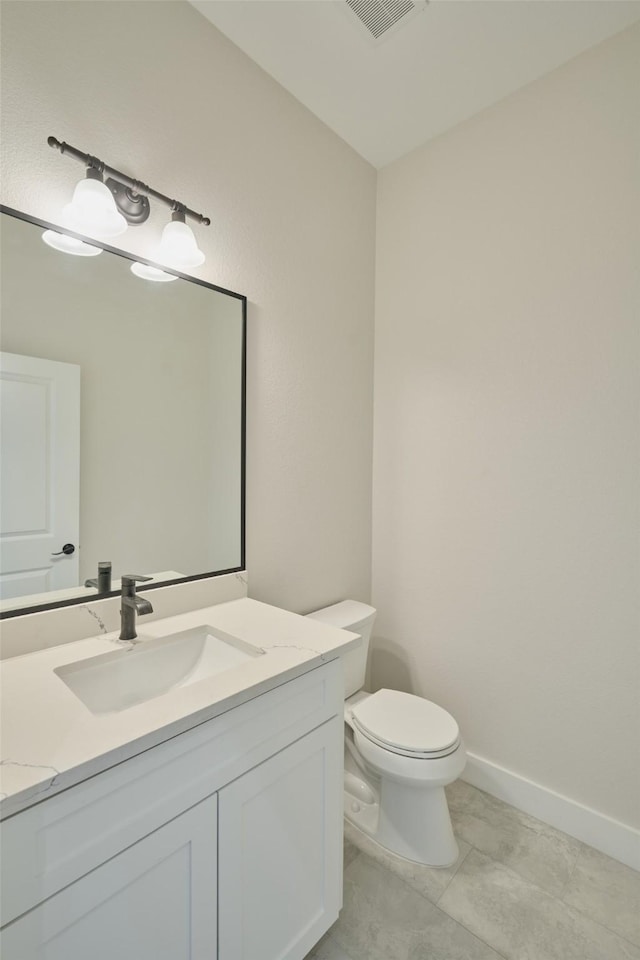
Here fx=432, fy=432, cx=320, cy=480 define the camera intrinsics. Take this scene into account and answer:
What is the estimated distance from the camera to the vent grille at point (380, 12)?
137 cm

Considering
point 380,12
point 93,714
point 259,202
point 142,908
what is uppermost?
point 380,12

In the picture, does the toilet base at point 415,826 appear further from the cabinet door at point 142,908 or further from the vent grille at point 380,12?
the vent grille at point 380,12

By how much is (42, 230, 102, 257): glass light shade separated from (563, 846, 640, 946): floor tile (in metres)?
2.35

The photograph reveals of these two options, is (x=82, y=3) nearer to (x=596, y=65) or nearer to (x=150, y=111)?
(x=150, y=111)

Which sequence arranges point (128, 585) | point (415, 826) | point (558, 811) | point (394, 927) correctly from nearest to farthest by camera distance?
point (128, 585), point (394, 927), point (415, 826), point (558, 811)

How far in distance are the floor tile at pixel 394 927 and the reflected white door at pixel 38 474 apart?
1263mm

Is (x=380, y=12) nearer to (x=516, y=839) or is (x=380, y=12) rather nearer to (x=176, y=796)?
(x=176, y=796)

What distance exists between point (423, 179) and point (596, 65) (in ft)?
2.26

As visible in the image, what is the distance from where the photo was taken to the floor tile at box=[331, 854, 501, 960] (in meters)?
1.17

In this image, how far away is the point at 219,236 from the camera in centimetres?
148

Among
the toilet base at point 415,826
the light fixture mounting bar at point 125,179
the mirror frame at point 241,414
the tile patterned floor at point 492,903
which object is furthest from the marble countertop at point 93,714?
the light fixture mounting bar at point 125,179

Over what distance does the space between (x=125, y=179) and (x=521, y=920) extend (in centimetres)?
239

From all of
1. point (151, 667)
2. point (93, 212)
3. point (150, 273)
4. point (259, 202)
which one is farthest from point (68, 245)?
point (151, 667)

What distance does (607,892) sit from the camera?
1.36m
